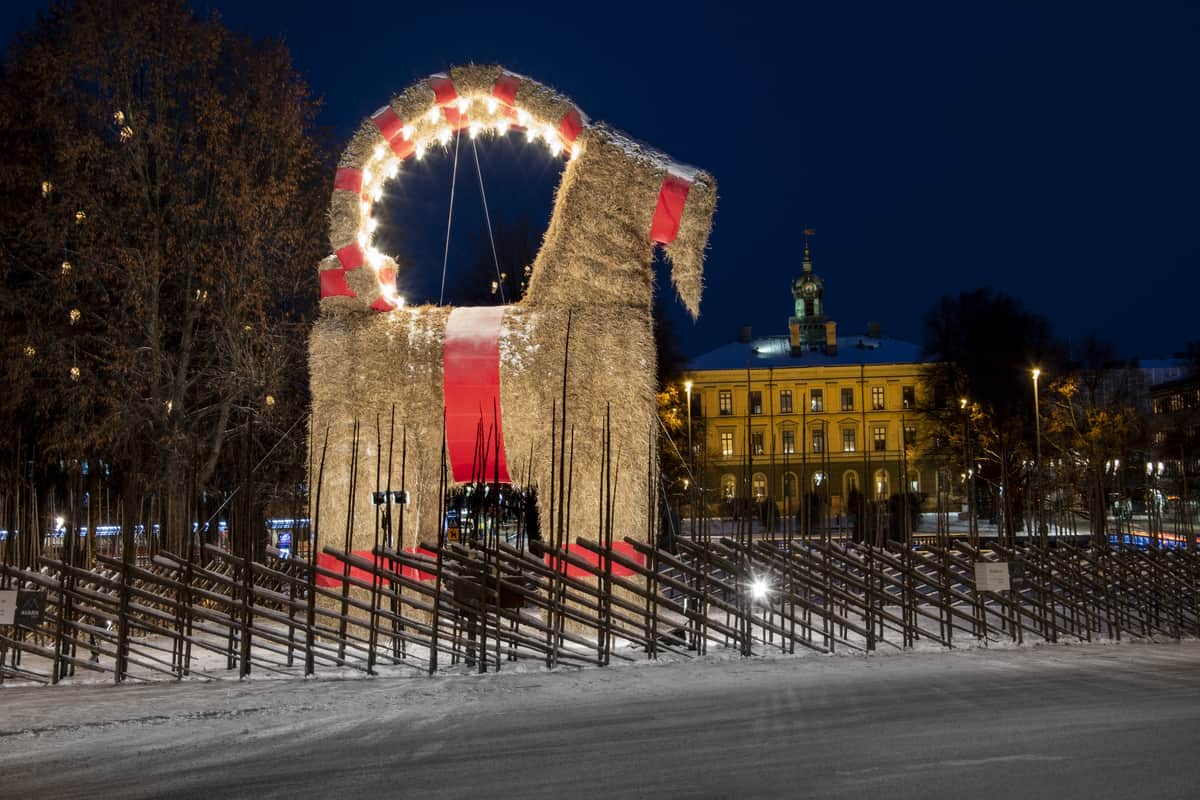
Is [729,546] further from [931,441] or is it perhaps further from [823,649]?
[931,441]

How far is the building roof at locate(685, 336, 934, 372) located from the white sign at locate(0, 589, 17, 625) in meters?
54.0

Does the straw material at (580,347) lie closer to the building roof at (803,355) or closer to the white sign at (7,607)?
the white sign at (7,607)

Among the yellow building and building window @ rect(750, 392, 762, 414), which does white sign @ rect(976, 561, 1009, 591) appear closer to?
the yellow building

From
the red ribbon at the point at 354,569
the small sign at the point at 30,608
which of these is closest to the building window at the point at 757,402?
the red ribbon at the point at 354,569

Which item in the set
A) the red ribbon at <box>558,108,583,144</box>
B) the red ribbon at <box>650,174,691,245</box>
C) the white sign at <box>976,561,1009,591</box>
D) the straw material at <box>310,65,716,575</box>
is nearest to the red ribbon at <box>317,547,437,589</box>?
the straw material at <box>310,65,716,575</box>

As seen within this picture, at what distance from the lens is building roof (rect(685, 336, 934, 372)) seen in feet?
206

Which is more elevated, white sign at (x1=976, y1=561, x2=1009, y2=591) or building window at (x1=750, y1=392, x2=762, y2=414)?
building window at (x1=750, y1=392, x2=762, y2=414)

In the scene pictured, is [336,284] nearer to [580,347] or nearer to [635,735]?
[580,347]

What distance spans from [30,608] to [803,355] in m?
58.6

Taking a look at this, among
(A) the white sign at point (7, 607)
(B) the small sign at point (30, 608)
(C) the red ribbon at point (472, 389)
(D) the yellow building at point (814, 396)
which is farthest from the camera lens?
(D) the yellow building at point (814, 396)

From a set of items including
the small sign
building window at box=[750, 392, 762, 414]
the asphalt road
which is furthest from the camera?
building window at box=[750, 392, 762, 414]

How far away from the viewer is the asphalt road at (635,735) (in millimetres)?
5219

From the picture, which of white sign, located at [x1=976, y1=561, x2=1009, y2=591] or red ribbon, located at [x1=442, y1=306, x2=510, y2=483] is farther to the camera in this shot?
white sign, located at [x1=976, y1=561, x2=1009, y2=591]

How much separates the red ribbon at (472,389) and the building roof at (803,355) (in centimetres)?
5206
